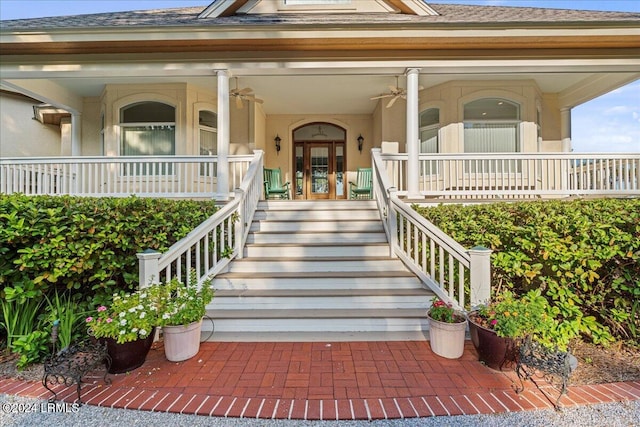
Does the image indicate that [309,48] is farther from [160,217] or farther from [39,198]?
[39,198]

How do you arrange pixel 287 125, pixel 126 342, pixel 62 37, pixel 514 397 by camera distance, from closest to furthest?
pixel 514 397 < pixel 126 342 < pixel 62 37 < pixel 287 125

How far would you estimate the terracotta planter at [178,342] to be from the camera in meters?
2.61

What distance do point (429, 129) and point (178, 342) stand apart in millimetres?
6550

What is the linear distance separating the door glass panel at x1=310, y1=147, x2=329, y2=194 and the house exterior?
0.13 feet

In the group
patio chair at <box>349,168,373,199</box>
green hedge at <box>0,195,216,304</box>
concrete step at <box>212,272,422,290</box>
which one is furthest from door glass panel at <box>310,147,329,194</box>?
green hedge at <box>0,195,216,304</box>

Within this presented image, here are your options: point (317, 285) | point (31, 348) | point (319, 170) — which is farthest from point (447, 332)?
point (319, 170)

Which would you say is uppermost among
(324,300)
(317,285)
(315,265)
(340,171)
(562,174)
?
(340,171)

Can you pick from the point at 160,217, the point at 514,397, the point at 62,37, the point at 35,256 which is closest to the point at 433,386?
the point at 514,397

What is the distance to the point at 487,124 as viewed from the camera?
6.91 m

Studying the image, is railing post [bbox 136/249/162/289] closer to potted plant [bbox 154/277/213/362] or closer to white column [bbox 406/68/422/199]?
potted plant [bbox 154/277/213/362]

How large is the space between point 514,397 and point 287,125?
7.81 metres

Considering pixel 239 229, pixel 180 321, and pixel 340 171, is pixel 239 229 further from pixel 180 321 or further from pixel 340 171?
pixel 340 171

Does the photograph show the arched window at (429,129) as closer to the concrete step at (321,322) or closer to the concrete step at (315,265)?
the concrete step at (315,265)

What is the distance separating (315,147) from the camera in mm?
8859
